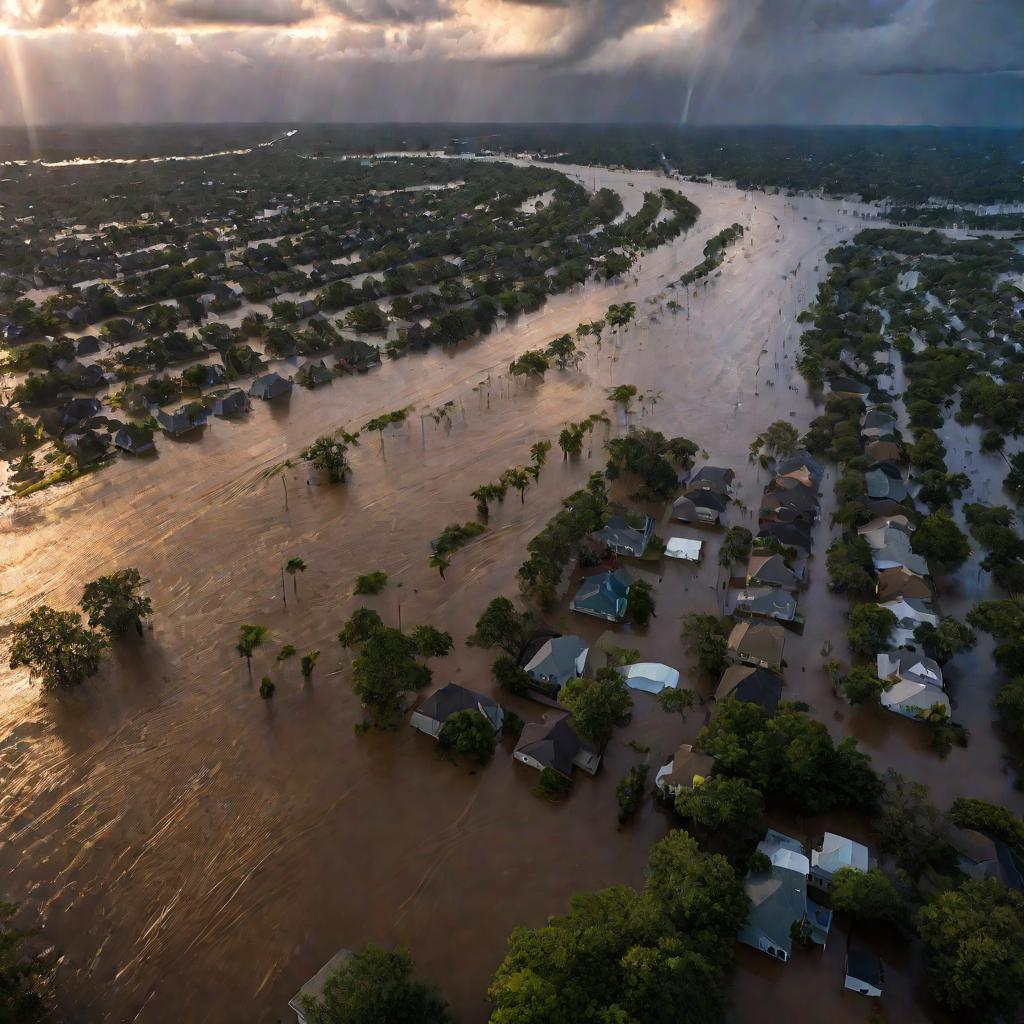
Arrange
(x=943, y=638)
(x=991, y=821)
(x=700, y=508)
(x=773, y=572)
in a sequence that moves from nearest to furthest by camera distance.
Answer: (x=991, y=821) → (x=943, y=638) → (x=773, y=572) → (x=700, y=508)

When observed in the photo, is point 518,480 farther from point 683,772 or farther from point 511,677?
point 683,772

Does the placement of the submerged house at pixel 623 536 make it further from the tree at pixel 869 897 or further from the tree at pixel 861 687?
the tree at pixel 869 897

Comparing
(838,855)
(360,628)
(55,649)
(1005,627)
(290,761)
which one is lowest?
(290,761)

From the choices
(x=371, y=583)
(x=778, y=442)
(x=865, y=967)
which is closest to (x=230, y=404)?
(x=371, y=583)

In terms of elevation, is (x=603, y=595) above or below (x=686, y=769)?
below

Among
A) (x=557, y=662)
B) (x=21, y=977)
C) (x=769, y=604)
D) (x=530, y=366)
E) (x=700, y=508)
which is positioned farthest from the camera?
(x=530, y=366)

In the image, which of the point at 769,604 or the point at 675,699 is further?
the point at 769,604

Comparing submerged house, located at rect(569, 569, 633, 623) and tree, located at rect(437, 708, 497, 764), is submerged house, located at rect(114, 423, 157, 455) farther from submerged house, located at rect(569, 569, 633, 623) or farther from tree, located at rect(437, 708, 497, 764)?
tree, located at rect(437, 708, 497, 764)

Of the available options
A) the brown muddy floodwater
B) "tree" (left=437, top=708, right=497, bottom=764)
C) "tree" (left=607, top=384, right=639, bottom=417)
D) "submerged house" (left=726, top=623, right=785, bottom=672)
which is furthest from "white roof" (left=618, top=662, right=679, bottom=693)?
"tree" (left=607, top=384, right=639, bottom=417)
